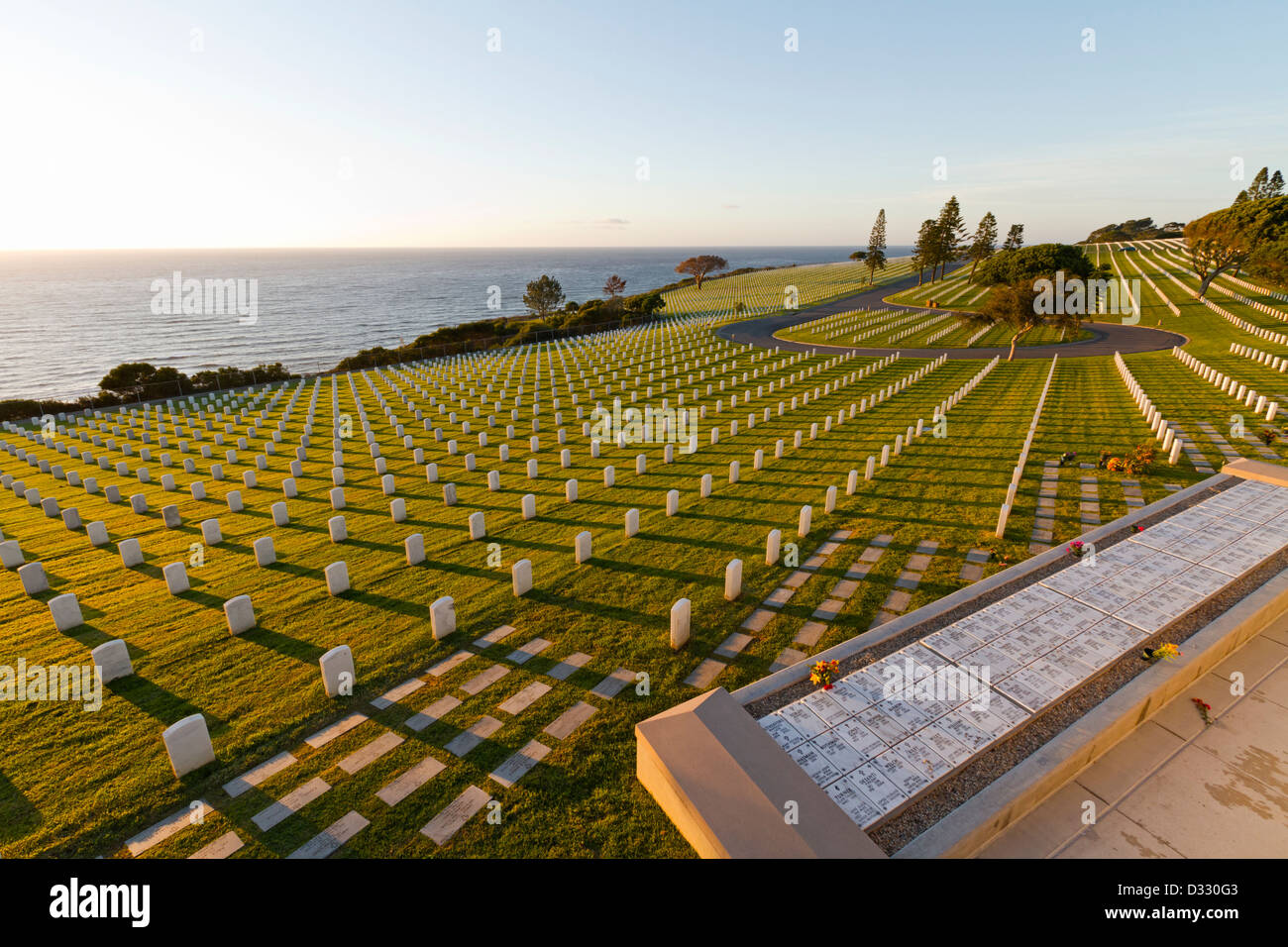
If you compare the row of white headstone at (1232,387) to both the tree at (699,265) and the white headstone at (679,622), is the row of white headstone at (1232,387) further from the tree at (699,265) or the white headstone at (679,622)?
the tree at (699,265)

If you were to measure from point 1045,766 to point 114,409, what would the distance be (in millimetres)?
47238

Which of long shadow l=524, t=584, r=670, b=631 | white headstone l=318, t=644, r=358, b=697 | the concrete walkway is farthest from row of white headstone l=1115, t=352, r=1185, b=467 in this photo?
white headstone l=318, t=644, r=358, b=697

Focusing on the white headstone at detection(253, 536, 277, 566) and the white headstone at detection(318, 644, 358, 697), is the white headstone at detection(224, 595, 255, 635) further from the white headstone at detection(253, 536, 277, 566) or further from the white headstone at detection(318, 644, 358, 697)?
the white headstone at detection(318, 644, 358, 697)

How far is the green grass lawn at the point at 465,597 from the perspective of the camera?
5.88 m

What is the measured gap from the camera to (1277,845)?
5141 mm

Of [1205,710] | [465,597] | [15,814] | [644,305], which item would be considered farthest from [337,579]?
[644,305]

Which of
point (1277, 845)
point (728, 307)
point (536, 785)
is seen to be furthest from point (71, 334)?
point (1277, 845)

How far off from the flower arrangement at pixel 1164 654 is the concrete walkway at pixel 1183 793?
1.62ft

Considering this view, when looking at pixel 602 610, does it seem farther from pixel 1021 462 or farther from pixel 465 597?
pixel 1021 462

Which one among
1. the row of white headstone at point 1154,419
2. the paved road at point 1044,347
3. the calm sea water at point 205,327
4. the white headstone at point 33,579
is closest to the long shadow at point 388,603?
the white headstone at point 33,579

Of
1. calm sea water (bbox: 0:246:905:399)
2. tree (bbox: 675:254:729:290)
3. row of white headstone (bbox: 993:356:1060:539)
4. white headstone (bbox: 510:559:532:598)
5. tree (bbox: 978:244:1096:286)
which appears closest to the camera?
white headstone (bbox: 510:559:532:598)

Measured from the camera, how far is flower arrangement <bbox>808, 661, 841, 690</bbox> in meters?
7.04

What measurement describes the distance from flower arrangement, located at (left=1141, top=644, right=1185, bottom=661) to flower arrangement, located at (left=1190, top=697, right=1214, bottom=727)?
22.2 inches

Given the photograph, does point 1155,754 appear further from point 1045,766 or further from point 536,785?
point 536,785
